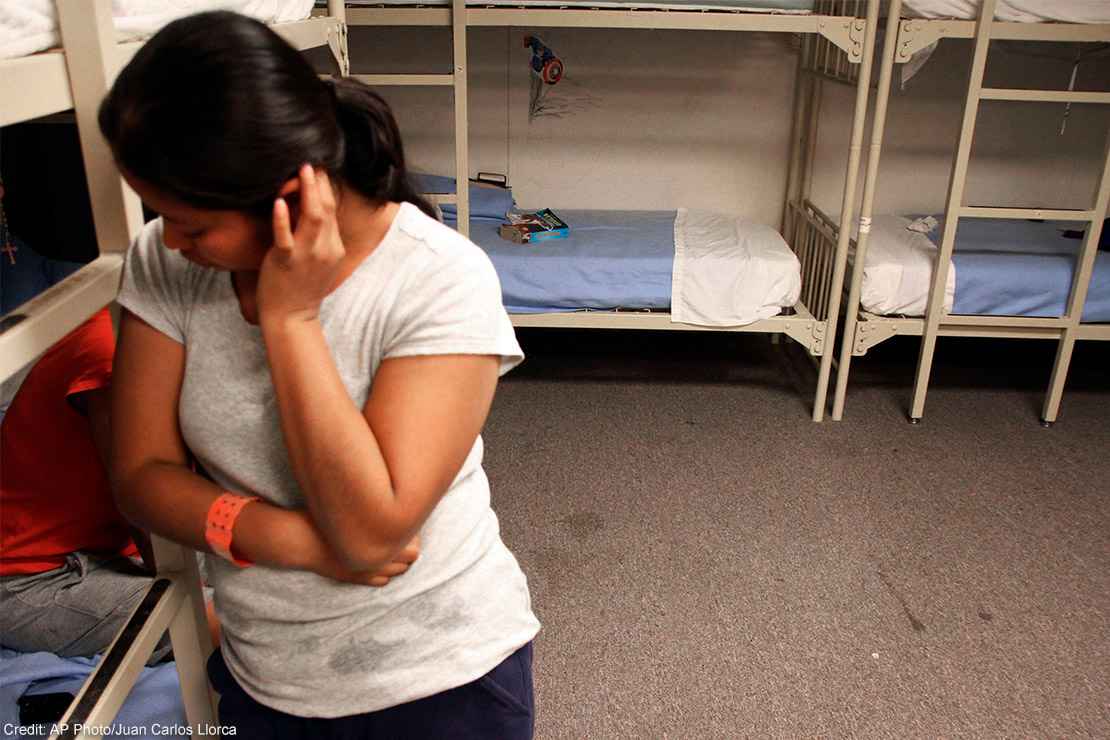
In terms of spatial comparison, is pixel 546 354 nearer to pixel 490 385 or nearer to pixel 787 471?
pixel 787 471

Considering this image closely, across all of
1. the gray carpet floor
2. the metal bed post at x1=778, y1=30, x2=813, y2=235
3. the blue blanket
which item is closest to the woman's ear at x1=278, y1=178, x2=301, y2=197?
the blue blanket

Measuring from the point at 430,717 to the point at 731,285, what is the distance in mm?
2185

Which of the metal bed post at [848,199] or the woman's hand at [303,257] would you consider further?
the metal bed post at [848,199]

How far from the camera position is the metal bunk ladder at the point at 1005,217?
262cm

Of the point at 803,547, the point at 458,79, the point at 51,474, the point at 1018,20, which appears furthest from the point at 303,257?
the point at 1018,20

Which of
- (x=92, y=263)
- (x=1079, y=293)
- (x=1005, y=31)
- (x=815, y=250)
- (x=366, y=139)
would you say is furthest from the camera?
(x=815, y=250)

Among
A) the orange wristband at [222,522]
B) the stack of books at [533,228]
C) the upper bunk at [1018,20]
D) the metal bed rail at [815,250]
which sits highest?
the upper bunk at [1018,20]

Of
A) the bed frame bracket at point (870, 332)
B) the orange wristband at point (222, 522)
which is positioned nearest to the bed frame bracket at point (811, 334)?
the bed frame bracket at point (870, 332)

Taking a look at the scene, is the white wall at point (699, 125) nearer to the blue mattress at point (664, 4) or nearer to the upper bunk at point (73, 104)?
the blue mattress at point (664, 4)

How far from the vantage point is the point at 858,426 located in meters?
2.99

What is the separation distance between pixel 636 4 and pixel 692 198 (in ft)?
3.79

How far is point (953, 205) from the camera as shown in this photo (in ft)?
9.06

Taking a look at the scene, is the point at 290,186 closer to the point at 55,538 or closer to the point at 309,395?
the point at 309,395

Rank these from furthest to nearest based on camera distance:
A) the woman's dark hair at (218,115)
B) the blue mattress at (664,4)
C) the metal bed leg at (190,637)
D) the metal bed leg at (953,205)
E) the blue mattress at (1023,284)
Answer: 1. the blue mattress at (1023,284)
2. the blue mattress at (664,4)
3. the metal bed leg at (953,205)
4. the metal bed leg at (190,637)
5. the woman's dark hair at (218,115)
